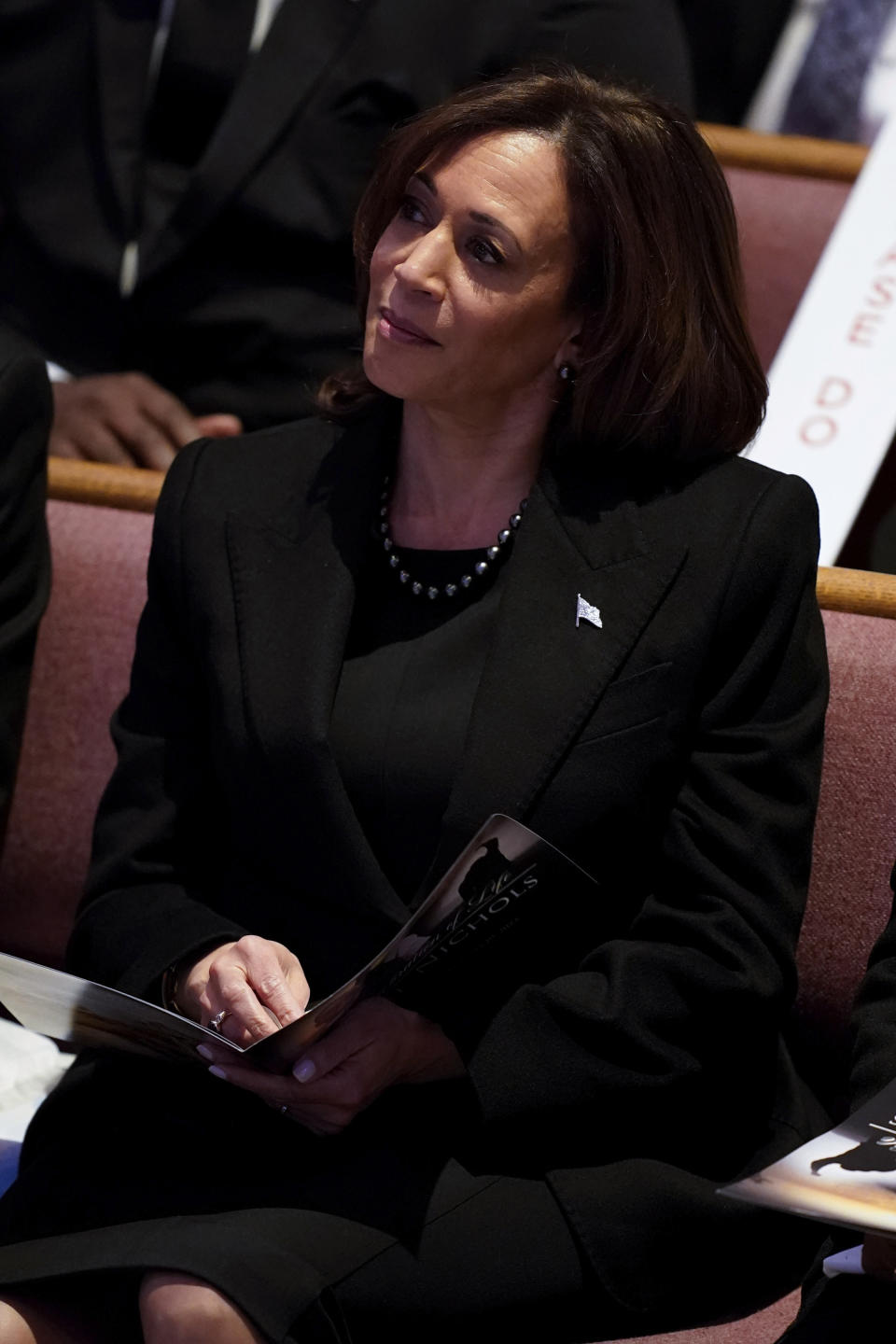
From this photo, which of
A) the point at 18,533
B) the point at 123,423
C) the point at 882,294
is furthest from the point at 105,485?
the point at 882,294

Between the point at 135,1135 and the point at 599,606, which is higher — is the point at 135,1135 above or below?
below

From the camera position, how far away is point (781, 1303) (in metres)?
1.47

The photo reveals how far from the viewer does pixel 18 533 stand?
5.94ft

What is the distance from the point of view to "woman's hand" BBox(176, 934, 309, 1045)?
1408 millimetres

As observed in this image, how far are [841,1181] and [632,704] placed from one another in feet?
1.64

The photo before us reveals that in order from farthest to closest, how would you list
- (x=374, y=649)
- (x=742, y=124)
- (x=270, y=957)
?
(x=742, y=124)
(x=374, y=649)
(x=270, y=957)

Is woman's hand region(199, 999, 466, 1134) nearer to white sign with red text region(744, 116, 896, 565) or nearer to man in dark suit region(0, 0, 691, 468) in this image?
white sign with red text region(744, 116, 896, 565)

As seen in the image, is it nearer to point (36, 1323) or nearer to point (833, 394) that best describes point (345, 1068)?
point (36, 1323)

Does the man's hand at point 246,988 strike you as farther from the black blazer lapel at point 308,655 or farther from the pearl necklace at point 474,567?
the pearl necklace at point 474,567

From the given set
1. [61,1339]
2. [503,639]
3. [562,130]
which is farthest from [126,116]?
[61,1339]

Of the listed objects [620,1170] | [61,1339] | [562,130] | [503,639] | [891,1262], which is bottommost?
[61,1339]

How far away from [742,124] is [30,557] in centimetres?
156

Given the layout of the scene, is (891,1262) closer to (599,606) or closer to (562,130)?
(599,606)

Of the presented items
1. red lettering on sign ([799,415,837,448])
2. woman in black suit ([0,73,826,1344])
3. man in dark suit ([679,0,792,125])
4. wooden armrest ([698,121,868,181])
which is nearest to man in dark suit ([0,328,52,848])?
woman in black suit ([0,73,826,1344])
